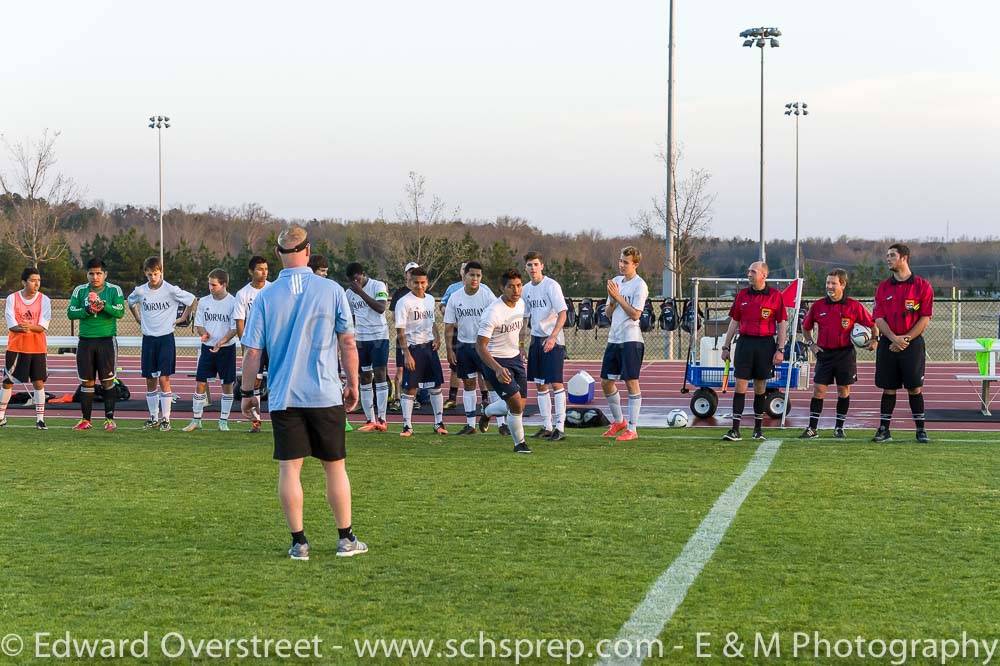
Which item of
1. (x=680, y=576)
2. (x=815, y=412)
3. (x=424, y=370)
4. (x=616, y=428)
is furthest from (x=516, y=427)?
(x=680, y=576)

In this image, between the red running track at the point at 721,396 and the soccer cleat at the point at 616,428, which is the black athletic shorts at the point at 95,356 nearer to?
the red running track at the point at 721,396

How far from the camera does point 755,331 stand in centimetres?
1216

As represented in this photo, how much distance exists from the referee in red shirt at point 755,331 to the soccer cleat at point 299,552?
22.0ft

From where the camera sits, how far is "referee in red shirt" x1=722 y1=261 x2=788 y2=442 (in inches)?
477

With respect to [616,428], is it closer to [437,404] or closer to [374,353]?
[437,404]

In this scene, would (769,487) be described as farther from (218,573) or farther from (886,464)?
(218,573)

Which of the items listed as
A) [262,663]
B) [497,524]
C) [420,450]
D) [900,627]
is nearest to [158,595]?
[262,663]

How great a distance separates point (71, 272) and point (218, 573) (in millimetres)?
49311

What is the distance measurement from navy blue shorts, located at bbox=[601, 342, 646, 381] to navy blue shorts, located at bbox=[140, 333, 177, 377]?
4893mm

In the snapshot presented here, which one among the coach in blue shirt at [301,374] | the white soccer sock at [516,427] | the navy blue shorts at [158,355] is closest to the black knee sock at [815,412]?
the white soccer sock at [516,427]

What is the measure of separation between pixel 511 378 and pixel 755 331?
2749 millimetres

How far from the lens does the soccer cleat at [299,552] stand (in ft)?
20.9

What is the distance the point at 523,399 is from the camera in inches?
448

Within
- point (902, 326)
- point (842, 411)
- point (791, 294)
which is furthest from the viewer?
point (791, 294)
